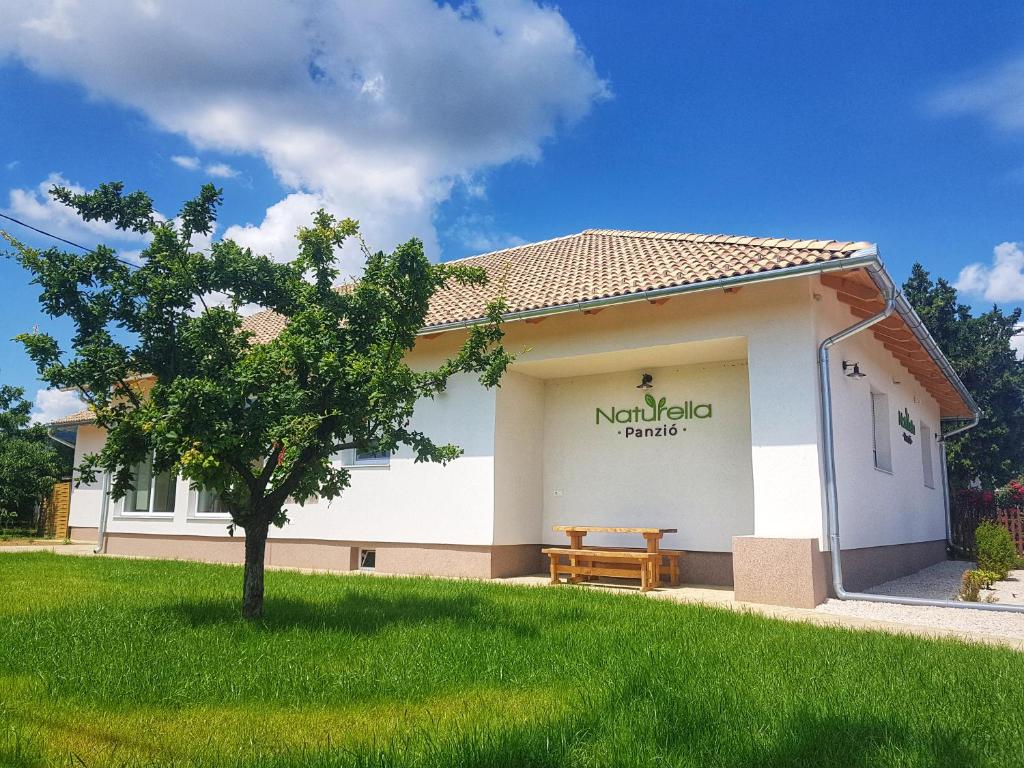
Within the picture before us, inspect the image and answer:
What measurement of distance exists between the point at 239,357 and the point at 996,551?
1350cm

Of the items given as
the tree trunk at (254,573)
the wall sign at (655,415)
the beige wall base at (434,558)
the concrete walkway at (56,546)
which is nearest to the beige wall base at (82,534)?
the concrete walkway at (56,546)

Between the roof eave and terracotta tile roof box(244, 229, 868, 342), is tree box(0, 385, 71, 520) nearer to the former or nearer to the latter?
terracotta tile roof box(244, 229, 868, 342)

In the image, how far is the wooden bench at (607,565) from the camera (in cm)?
980

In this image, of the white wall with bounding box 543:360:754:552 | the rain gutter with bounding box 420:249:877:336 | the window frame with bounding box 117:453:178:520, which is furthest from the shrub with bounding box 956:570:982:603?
the window frame with bounding box 117:453:178:520

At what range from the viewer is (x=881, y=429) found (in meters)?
12.9

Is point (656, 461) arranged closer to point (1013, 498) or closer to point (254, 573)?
point (254, 573)

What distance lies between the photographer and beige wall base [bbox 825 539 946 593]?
32.1 ft

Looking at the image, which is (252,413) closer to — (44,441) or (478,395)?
(478,395)

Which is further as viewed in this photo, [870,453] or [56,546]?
[56,546]

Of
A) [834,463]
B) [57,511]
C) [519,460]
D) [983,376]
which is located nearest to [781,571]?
[834,463]

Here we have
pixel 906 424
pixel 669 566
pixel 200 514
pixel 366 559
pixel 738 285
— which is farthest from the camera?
pixel 200 514

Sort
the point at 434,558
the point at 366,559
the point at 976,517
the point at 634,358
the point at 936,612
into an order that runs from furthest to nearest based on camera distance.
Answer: the point at 976,517 → the point at 366,559 → the point at 434,558 → the point at 634,358 → the point at 936,612

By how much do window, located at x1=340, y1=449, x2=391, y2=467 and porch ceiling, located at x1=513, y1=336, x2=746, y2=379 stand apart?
2713 millimetres

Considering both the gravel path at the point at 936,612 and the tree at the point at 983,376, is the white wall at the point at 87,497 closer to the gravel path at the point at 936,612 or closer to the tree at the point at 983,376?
the gravel path at the point at 936,612
